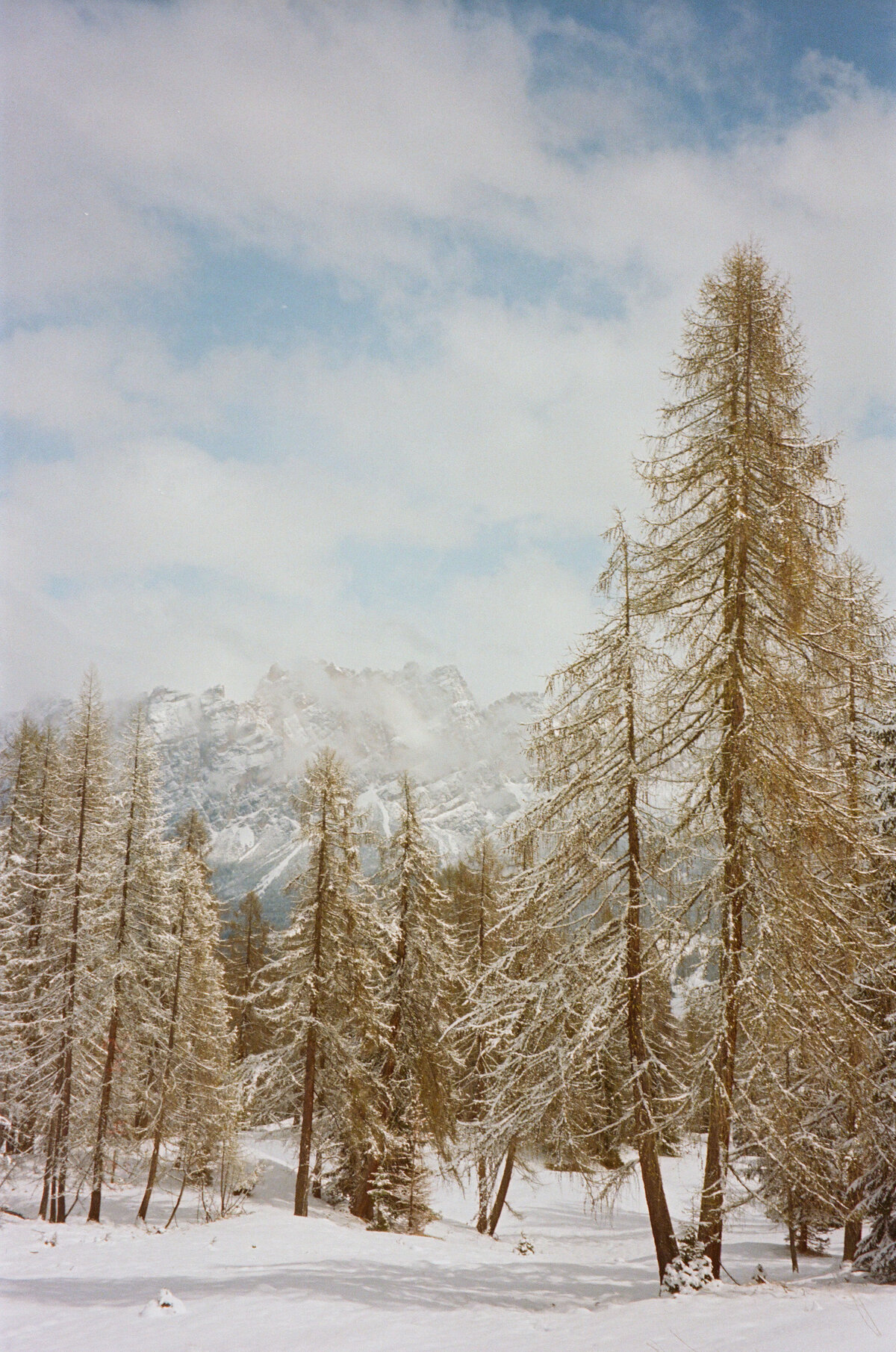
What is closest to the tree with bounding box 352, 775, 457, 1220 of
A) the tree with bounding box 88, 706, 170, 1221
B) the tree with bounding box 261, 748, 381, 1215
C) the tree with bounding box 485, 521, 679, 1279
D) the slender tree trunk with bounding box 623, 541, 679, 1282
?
the tree with bounding box 261, 748, 381, 1215

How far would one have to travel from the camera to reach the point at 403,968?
818 inches

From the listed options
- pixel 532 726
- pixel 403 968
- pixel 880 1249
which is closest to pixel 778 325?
pixel 532 726

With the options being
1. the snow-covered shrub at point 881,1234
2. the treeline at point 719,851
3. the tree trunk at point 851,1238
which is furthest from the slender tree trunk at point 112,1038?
the tree trunk at point 851,1238

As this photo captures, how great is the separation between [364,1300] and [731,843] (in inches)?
315

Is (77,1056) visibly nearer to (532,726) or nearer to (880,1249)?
(532,726)

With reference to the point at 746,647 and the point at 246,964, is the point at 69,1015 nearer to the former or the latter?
the point at 746,647

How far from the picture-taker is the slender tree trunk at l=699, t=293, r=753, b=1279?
915 centimetres

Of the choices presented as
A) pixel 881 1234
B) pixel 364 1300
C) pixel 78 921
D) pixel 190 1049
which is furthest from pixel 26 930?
pixel 881 1234

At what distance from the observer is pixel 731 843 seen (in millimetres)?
9602

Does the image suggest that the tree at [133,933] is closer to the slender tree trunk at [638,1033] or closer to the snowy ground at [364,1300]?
the snowy ground at [364,1300]

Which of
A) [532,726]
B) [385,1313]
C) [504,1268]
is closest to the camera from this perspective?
[385,1313]

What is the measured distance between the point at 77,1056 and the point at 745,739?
67.4 feet

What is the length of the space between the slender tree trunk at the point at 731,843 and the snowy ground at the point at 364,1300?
2.74 feet

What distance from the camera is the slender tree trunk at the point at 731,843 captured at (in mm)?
9148
